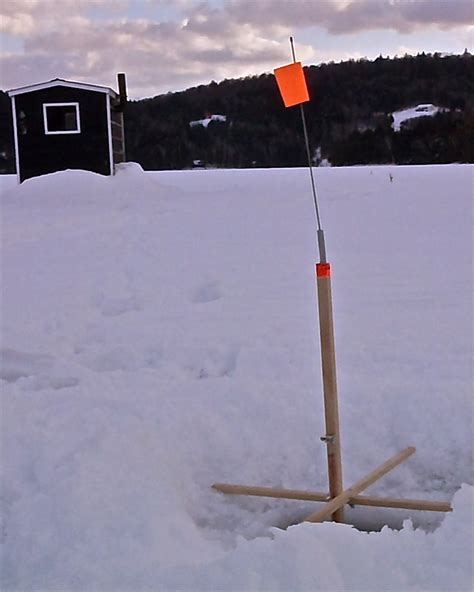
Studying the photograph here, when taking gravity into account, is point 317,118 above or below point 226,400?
above

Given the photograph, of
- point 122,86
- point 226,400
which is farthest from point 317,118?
point 226,400

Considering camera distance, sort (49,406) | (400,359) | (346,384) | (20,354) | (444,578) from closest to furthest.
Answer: (444,578) → (49,406) → (346,384) → (400,359) → (20,354)

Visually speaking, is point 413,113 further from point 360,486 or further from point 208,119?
point 360,486

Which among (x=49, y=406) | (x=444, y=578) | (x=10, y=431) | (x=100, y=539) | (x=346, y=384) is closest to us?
(x=444, y=578)

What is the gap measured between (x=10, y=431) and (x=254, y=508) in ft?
3.94

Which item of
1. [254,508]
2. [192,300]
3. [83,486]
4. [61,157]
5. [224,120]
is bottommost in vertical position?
[254,508]

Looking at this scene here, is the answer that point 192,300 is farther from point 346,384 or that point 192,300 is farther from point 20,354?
point 346,384

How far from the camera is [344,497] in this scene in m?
2.92

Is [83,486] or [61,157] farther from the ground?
[61,157]

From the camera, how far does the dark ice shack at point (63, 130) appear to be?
14.8 meters

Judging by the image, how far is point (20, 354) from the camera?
187 inches

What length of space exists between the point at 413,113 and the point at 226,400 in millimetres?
28944

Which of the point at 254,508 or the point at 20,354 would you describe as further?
the point at 20,354

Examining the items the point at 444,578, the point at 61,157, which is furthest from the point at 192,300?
the point at 61,157
